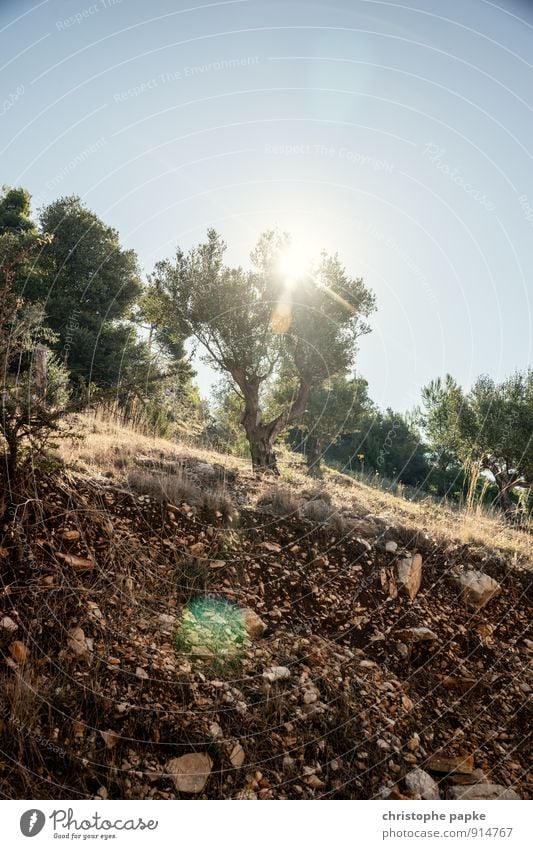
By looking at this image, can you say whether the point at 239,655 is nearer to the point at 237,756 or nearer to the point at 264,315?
the point at 237,756

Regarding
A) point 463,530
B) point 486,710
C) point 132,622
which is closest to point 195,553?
point 132,622

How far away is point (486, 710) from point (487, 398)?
23157mm

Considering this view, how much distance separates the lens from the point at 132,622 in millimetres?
3719

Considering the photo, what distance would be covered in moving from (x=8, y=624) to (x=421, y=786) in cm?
344

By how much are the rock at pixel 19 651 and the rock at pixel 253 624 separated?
192 cm

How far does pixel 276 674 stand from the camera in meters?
3.62

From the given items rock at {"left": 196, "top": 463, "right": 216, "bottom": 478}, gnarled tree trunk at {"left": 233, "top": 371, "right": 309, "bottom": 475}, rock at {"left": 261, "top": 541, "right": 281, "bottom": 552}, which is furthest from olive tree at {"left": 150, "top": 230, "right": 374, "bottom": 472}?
rock at {"left": 261, "top": 541, "right": 281, "bottom": 552}

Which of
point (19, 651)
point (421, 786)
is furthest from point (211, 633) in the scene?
point (421, 786)

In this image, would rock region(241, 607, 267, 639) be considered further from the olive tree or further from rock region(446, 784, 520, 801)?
the olive tree

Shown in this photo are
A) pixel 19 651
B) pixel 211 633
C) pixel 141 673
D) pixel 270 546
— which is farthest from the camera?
pixel 270 546

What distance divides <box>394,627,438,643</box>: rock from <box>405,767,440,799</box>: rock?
54.0 inches

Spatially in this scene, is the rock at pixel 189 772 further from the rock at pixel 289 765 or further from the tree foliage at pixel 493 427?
the tree foliage at pixel 493 427

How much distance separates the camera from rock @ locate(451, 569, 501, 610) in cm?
534
